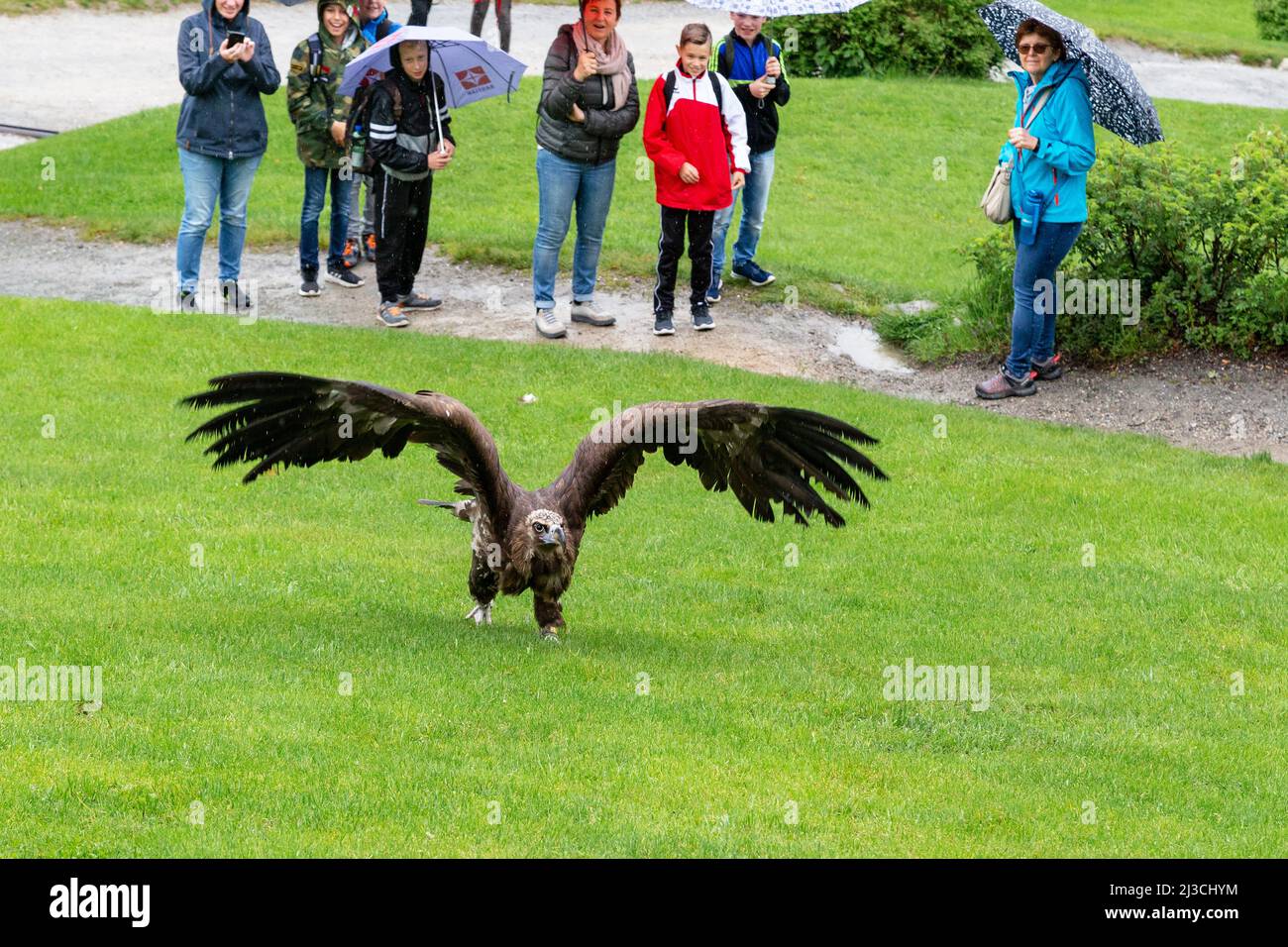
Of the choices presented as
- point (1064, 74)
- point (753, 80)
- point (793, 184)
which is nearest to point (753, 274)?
point (753, 80)

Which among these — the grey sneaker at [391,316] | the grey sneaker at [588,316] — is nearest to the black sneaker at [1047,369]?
the grey sneaker at [588,316]

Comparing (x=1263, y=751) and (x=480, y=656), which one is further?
(x=480, y=656)

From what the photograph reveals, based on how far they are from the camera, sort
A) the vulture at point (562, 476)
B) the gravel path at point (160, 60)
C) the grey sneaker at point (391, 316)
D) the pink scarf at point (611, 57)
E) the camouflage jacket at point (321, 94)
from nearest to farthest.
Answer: the vulture at point (562, 476) → the pink scarf at point (611, 57) → the grey sneaker at point (391, 316) → the camouflage jacket at point (321, 94) → the gravel path at point (160, 60)

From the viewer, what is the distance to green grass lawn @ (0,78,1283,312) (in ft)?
61.3

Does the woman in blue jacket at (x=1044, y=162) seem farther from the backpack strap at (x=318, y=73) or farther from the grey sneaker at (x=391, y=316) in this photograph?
the backpack strap at (x=318, y=73)

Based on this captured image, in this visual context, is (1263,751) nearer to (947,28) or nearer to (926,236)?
(926,236)

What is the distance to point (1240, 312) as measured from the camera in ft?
50.0

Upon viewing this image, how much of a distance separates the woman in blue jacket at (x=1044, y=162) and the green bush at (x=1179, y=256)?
0.87m

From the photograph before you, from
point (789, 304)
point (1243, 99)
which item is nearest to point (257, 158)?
point (789, 304)

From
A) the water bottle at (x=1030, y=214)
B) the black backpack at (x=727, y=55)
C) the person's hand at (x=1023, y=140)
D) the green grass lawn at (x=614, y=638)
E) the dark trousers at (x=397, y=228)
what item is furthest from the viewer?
the black backpack at (x=727, y=55)

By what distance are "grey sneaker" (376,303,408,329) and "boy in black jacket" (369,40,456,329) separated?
13mm

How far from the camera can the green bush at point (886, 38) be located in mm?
27125

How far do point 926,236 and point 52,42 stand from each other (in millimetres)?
17786

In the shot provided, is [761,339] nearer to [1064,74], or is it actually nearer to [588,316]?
[588,316]
